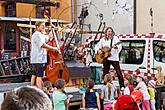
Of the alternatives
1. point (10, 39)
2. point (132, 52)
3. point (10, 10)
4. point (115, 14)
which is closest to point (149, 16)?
point (115, 14)

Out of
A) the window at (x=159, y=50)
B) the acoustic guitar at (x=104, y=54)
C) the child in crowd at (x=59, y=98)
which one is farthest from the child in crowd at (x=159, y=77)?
the child in crowd at (x=59, y=98)

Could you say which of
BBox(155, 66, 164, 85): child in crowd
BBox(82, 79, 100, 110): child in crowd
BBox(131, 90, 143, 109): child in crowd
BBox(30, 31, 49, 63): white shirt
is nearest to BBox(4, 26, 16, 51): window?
BBox(155, 66, 164, 85): child in crowd

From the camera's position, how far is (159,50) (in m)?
9.03

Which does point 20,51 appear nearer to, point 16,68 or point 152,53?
point 16,68

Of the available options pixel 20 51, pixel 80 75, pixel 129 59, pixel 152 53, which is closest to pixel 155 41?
pixel 152 53

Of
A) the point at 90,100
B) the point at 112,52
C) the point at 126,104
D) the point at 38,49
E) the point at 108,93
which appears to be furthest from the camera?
the point at 112,52

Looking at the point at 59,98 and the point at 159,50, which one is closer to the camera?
the point at 59,98

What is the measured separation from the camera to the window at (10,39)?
14.0 metres

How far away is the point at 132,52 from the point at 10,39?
246 inches

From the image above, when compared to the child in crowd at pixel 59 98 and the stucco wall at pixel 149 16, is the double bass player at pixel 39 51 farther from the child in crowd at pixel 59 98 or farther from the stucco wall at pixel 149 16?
the stucco wall at pixel 149 16

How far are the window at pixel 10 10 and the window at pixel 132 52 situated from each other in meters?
6.49

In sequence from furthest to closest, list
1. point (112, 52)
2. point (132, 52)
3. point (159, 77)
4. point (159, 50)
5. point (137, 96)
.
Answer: point (132, 52)
point (159, 50)
point (159, 77)
point (112, 52)
point (137, 96)

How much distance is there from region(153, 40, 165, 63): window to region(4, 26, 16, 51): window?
692 cm

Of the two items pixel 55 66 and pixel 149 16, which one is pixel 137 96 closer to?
pixel 55 66
